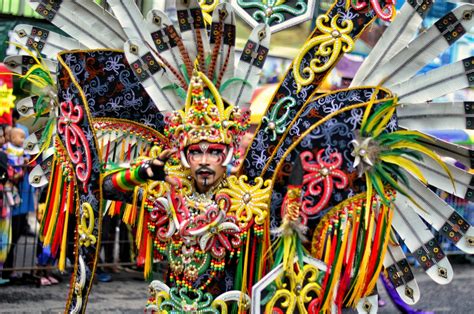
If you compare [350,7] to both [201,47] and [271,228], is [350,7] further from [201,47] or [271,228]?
[271,228]

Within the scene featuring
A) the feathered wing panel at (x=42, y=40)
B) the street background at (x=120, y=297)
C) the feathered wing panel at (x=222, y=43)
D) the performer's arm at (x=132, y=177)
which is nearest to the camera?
the performer's arm at (x=132, y=177)

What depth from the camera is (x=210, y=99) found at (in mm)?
3918

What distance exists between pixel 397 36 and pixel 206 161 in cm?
122

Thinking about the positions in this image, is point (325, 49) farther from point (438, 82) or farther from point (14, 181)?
point (14, 181)

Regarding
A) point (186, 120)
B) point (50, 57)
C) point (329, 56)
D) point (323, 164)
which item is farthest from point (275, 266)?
point (50, 57)

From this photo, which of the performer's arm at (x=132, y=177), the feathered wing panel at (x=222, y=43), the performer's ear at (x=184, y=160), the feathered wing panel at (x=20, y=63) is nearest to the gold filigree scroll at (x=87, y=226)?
the performer's arm at (x=132, y=177)

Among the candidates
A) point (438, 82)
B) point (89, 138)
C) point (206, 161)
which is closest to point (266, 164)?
point (206, 161)

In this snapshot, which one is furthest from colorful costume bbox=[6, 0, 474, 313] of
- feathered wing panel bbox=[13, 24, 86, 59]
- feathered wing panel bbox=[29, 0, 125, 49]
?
feathered wing panel bbox=[13, 24, 86, 59]

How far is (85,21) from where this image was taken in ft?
14.5

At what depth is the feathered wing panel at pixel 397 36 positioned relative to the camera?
4.26 meters

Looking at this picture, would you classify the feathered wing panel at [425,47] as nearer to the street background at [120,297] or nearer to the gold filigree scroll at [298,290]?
the gold filigree scroll at [298,290]

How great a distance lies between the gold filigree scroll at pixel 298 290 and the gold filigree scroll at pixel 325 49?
90 centimetres

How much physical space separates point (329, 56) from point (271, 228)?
90 centimetres

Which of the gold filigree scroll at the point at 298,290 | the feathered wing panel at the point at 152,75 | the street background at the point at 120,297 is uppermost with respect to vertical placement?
the feathered wing panel at the point at 152,75
